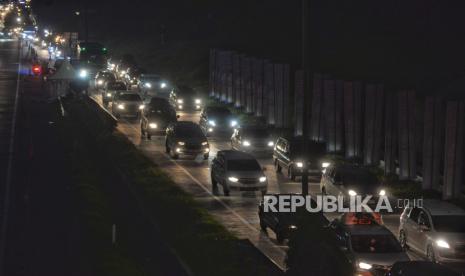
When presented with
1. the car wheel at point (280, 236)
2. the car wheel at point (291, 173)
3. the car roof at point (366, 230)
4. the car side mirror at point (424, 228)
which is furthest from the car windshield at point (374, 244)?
the car wheel at point (291, 173)

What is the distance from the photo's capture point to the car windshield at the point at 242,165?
34.5m

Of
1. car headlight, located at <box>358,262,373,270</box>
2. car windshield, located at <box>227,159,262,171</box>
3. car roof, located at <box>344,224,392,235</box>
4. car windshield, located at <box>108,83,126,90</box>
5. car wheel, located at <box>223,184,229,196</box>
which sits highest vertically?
car windshield, located at <box>108,83,126,90</box>

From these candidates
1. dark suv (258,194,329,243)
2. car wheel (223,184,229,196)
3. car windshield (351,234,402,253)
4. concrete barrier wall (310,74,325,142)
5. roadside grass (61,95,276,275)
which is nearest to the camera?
roadside grass (61,95,276,275)

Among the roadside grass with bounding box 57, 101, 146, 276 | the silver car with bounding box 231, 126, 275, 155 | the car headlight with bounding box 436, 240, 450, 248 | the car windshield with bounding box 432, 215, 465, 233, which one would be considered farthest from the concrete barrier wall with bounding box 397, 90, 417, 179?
the car headlight with bounding box 436, 240, 450, 248

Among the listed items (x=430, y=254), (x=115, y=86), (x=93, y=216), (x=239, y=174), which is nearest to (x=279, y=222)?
(x=430, y=254)

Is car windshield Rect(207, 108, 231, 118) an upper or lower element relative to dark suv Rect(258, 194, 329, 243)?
upper

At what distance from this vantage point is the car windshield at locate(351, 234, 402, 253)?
23.2 m

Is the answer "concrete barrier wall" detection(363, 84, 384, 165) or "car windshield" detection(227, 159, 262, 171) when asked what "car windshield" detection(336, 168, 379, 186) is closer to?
"car windshield" detection(227, 159, 262, 171)

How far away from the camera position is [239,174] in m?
34.1

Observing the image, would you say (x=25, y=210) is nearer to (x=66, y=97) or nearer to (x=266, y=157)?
(x=266, y=157)

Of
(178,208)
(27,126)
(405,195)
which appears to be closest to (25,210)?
(178,208)

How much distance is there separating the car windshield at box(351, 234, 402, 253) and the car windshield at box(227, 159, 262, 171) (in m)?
11.3

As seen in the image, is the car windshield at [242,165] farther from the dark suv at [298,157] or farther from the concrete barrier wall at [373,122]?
the concrete barrier wall at [373,122]

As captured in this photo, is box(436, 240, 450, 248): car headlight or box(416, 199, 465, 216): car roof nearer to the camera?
box(436, 240, 450, 248): car headlight
